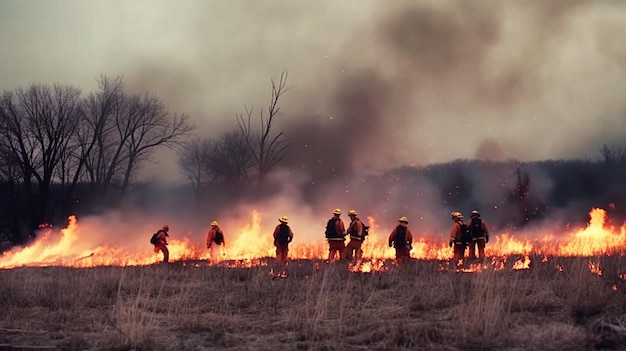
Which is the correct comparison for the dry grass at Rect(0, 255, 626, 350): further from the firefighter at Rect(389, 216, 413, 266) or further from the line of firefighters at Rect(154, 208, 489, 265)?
the line of firefighters at Rect(154, 208, 489, 265)

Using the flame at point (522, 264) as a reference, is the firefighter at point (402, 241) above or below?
above

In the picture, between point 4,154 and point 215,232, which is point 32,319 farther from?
point 4,154

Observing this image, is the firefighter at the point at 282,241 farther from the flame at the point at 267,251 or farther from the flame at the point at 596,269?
the flame at the point at 596,269

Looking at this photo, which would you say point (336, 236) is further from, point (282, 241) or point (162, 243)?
point (162, 243)

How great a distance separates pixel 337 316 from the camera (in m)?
7.71

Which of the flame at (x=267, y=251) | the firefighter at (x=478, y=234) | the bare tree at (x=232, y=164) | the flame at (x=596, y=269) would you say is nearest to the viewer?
the flame at (x=596, y=269)

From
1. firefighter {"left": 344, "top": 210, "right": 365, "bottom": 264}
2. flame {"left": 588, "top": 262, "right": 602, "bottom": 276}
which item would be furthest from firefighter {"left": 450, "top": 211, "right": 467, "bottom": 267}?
flame {"left": 588, "top": 262, "right": 602, "bottom": 276}

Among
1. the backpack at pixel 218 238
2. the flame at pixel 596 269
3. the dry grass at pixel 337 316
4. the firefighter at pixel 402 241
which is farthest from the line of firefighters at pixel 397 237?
the dry grass at pixel 337 316

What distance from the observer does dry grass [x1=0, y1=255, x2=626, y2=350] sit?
21.1 feet

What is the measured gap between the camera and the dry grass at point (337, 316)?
6.44 meters

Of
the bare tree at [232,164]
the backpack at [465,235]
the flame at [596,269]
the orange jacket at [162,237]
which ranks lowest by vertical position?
the flame at [596,269]

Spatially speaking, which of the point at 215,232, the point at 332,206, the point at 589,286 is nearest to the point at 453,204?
the point at 332,206

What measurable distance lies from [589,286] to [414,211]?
37492 millimetres

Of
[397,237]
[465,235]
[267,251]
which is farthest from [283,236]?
[465,235]
